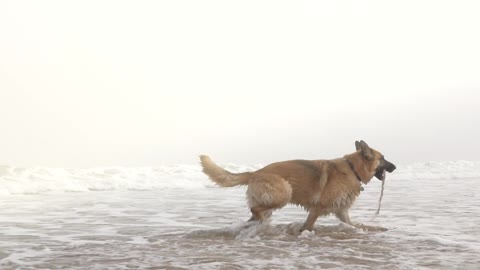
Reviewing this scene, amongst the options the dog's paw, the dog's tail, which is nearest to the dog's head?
the dog's paw

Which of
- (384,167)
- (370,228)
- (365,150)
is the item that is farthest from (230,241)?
(384,167)

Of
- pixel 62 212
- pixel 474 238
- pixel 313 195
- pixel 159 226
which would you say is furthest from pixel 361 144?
pixel 62 212

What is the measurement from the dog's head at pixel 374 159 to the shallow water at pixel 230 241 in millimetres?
958

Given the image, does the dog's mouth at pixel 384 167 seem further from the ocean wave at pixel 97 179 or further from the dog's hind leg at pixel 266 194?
the ocean wave at pixel 97 179

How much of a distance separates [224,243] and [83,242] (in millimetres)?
1966

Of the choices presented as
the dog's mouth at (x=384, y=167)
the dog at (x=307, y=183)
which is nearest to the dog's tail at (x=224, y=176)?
the dog at (x=307, y=183)

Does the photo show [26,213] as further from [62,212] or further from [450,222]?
[450,222]

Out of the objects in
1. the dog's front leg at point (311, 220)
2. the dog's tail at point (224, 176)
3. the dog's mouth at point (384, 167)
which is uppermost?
the dog's mouth at point (384, 167)

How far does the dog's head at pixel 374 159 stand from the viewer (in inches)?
315

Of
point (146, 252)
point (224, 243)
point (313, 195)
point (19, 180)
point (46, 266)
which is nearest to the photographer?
point (46, 266)

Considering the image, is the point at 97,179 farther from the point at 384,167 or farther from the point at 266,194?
the point at 384,167

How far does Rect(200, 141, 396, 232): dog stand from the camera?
7.63 meters

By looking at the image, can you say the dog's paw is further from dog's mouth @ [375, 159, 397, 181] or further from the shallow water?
dog's mouth @ [375, 159, 397, 181]

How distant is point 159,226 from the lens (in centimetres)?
857
